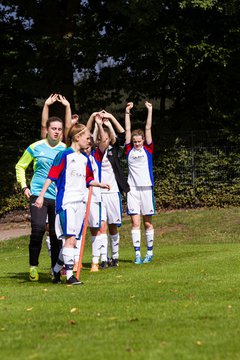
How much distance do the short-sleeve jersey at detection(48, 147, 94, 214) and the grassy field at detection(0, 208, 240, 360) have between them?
1163 mm

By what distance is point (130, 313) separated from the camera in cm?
828

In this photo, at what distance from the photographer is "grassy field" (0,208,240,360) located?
656cm

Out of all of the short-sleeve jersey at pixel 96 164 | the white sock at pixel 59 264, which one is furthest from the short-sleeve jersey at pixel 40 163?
the short-sleeve jersey at pixel 96 164

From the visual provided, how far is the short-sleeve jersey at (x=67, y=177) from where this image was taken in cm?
1130

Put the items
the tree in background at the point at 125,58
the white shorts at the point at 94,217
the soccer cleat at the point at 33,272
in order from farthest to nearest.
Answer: the tree in background at the point at 125,58, the white shorts at the point at 94,217, the soccer cleat at the point at 33,272

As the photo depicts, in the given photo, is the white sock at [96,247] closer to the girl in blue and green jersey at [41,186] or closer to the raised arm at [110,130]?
the girl in blue and green jersey at [41,186]

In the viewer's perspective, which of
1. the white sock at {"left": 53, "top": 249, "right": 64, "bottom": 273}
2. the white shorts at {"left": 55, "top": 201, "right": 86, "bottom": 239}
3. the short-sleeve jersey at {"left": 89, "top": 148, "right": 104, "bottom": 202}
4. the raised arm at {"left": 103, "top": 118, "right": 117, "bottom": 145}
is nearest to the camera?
the white shorts at {"left": 55, "top": 201, "right": 86, "bottom": 239}

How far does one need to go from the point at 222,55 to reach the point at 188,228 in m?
7.12

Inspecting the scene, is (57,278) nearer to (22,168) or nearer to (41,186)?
(41,186)

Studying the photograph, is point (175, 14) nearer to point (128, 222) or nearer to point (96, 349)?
point (128, 222)

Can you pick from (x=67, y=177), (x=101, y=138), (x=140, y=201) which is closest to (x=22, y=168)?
(x=67, y=177)

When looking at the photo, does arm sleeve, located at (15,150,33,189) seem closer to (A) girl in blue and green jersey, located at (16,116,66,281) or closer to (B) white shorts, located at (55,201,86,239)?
(A) girl in blue and green jersey, located at (16,116,66,281)

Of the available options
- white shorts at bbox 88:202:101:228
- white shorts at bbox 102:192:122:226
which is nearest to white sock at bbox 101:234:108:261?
white shorts at bbox 102:192:122:226

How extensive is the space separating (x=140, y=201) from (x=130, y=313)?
654 centimetres
